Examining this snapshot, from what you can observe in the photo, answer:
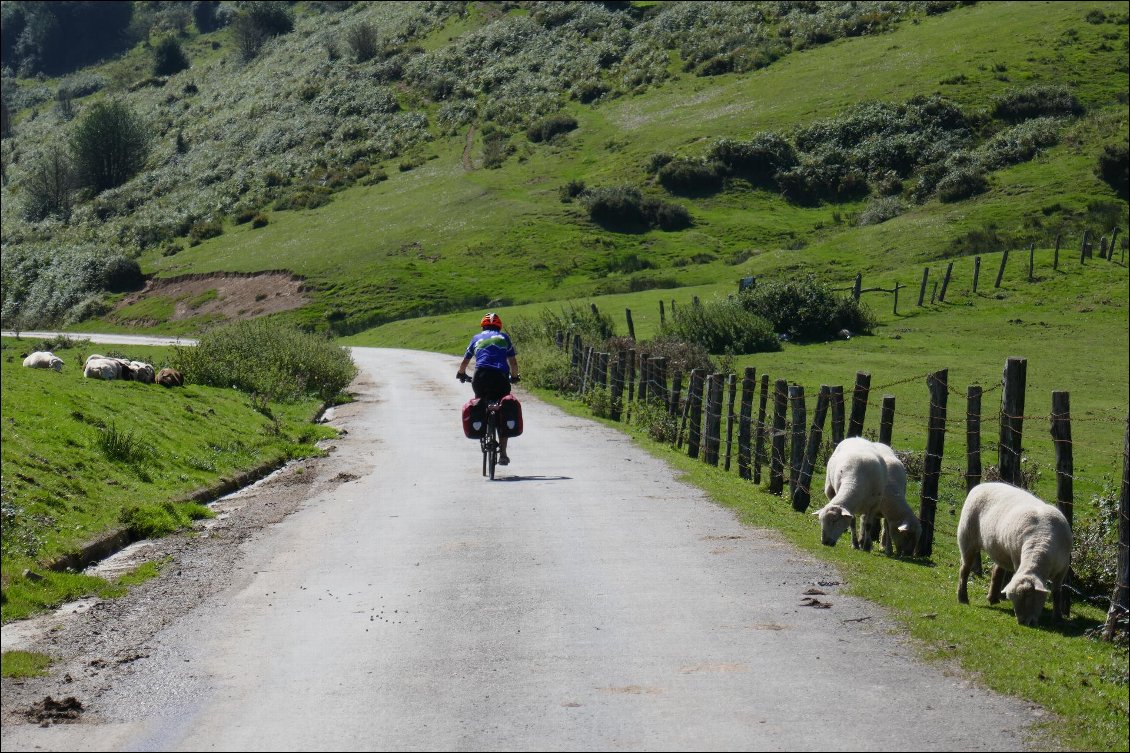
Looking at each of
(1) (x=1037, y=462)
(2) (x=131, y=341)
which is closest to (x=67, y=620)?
(1) (x=1037, y=462)

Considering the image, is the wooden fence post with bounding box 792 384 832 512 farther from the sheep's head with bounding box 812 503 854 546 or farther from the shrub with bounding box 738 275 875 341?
the shrub with bounding box 738 275 875 341

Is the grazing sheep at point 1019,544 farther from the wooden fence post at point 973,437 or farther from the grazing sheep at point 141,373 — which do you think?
the grazing sheep at point 141,373

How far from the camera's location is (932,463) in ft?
45.1

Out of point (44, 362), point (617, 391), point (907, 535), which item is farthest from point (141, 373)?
point (907, 535)

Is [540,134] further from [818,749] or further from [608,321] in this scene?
[818,749]

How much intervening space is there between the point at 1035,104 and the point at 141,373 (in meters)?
85.6

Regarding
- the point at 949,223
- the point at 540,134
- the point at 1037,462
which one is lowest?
the point at 1037,462

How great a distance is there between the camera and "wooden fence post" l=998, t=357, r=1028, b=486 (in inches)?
475

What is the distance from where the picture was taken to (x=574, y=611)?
9.98 metres

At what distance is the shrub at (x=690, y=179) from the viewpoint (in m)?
95.3

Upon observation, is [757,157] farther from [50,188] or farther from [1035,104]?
[50,188]

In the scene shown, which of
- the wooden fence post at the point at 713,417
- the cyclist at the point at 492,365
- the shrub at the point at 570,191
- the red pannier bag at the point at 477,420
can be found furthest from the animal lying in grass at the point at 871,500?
the shrub at the point at 570,191

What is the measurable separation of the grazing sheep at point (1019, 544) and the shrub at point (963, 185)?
74627 millimetres

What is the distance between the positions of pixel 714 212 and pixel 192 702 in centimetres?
8527
